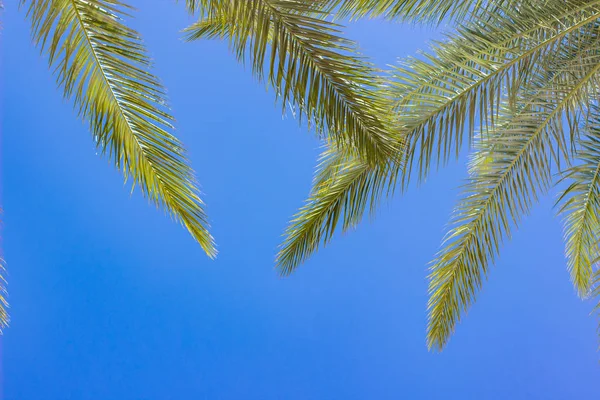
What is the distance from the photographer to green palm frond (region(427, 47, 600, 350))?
191 inches

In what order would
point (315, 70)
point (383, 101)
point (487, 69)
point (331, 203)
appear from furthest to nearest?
point (331, 203)
point (487, 69)
point (383, 101)
point (315, 70)

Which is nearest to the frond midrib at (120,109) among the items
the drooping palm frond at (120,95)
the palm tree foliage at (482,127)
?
the drooping palm frond at (120,95)

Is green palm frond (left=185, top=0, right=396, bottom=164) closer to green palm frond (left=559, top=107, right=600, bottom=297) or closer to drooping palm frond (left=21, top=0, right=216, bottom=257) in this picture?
drooping palm frond (left=21, top=0, right=216, bottom=257)

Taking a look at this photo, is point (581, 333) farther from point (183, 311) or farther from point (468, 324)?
point (183, 311)

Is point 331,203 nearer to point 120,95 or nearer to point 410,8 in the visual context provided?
point 410,8

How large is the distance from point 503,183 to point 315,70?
248 cm

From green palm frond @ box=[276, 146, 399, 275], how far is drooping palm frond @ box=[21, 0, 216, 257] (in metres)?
1.34

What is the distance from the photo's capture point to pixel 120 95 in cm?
404

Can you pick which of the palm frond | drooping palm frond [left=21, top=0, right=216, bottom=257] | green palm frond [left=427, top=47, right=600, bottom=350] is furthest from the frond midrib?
green palm frond [left=427, top=47, right=600, bottom=350]

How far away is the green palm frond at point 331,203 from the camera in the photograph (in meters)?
5.28

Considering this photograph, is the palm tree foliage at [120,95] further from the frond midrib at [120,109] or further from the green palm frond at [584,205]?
the green palm frond at [584,205]

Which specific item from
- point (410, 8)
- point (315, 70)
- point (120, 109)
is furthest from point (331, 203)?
point (315, 70)

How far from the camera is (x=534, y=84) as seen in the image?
5254 mm

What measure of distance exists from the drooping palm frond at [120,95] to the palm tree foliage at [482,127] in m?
1.16
